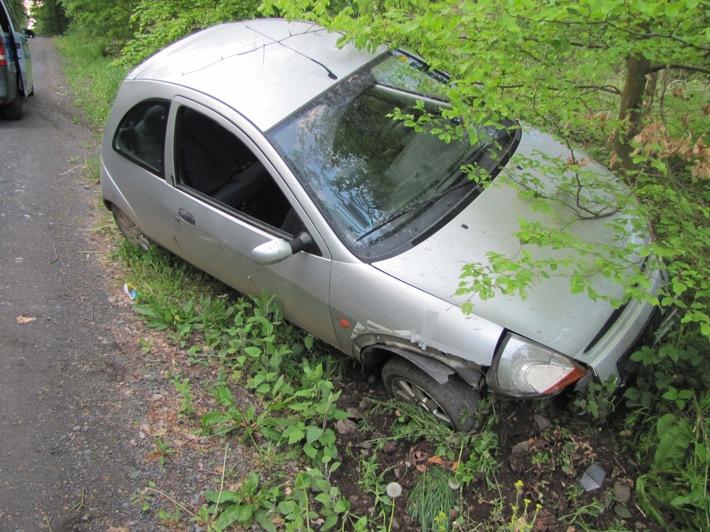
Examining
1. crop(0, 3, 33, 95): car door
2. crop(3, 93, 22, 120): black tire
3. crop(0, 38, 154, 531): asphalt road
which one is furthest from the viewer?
crop(3, 93, 22, 120): black tire

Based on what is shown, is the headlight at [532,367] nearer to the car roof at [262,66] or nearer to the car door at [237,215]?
the car door at [237,215]

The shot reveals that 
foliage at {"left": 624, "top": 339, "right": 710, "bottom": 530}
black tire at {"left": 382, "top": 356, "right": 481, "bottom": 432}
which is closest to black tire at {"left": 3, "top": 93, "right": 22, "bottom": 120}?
black tire at {"left": 382, "top": 356, "right": 481, "bottom": 432}

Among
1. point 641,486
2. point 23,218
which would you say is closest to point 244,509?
point 641,486

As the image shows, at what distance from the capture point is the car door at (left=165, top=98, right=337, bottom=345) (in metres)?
2.96

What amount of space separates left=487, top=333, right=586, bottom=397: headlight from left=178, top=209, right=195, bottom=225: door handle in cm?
209

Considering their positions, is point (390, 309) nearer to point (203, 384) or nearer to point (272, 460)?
point (272, 460)

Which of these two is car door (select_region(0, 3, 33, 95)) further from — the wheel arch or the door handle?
the wheel arch

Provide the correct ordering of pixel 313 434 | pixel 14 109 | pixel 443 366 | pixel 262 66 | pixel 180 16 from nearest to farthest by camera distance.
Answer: pixel 443 366
pixel 313 434
pixel 262 66
pixel 180 16
pixel 14 109

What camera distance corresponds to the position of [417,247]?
273cm

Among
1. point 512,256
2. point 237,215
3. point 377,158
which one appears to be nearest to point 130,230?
point 237,215

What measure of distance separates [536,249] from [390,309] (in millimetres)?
821

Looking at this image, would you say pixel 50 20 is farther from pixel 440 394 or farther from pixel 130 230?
pixel 440 394

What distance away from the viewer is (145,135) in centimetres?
370

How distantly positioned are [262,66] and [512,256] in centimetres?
192
